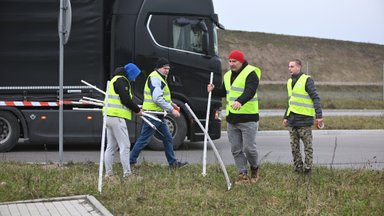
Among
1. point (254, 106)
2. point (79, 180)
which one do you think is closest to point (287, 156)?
point (254, 106)

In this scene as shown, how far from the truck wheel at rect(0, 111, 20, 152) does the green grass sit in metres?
3.09

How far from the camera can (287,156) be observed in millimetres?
12961

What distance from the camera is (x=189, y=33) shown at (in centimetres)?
1334

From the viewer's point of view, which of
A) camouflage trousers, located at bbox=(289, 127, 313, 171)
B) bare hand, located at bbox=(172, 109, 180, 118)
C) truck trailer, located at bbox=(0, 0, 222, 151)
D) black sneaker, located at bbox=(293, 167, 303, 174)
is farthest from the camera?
truck trailer, located at bbox=(0, 0, 222, 151)

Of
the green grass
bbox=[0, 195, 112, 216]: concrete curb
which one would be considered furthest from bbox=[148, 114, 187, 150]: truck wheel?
bbox=[0, 195, 112, 216]: concrete curb

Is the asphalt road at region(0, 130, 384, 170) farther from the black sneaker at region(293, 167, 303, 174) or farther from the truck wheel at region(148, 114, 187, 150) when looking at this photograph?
the black sneaker at region(293, 167, 303, 174)

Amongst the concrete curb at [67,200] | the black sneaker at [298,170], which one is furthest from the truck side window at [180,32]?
the concrete curb at [67,200]

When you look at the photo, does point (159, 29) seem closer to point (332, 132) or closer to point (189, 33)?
point (189, 33)

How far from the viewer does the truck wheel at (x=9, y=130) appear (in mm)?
12891

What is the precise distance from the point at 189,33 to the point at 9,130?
4.16m

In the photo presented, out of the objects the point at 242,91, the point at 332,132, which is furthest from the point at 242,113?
the point at 332,132

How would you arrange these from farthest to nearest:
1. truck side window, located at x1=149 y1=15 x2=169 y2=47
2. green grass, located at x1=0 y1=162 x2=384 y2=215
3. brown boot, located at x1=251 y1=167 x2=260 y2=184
Result: truck side window, located at x1=149 y1=15 x2=169 y2=47 < brown boot, located at x1=251 y1=167 x2=260 y2=184 < green grass, located at x1=0 y1=162 x2=384 y2=215

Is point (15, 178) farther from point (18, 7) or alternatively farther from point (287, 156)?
point (287, 156)

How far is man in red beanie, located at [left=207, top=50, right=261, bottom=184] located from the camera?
28.0 ft
